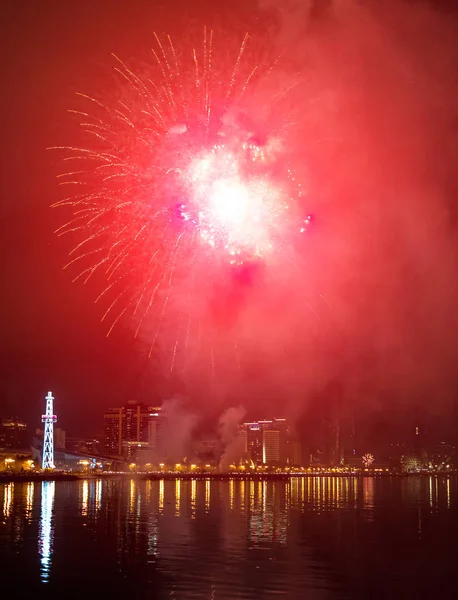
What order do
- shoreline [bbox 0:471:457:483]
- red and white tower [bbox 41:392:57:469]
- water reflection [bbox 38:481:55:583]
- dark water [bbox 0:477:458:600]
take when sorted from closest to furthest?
dark water [bbox 0:477:458:600], water reflection [bbox 38:481:55:583], shoreline [bbox 0:471:457:483], red and white tower [bbox 41:392:57:469]

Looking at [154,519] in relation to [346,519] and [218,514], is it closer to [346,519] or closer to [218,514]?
[218,514]

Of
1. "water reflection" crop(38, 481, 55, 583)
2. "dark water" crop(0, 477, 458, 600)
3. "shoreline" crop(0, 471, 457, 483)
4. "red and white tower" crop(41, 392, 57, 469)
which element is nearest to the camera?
"dark water" crop(0, 477, 458, 600)

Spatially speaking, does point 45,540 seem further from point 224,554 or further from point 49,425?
point 49,425

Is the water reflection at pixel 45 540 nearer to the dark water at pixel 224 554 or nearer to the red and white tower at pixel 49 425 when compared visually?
the dark water at pixel 224 554

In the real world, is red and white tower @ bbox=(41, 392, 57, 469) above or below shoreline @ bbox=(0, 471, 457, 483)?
above

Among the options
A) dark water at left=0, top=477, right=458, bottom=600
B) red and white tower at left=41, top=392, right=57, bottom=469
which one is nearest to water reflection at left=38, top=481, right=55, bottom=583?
dark water at left=0, top=477, right=458, bottom=600

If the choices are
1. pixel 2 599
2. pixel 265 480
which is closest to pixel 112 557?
pixel 2 599

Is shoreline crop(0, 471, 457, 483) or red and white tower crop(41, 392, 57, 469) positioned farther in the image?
red and white tower crop(41, 392, 57, 469)

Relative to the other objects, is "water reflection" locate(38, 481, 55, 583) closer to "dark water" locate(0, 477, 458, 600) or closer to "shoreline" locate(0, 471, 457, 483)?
"dark water" locate(0, 477, 458, 600)
